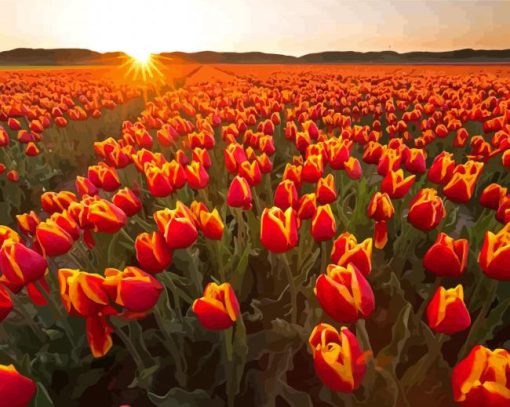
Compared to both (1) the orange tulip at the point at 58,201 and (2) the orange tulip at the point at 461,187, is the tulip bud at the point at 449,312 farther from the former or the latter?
(1) the orange tulip at the point at 58,201

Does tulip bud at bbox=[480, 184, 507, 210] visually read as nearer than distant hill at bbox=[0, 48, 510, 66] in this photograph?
Yes

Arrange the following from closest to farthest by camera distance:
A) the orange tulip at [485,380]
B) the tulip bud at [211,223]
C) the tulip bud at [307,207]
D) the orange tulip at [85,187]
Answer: the orange tulip at [485,380], the tulip bud at [211,223], the tulip bud at [307,207], the orange tulip at [85,187]

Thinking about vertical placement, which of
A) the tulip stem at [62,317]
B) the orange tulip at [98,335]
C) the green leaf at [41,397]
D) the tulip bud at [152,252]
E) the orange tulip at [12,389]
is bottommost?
the tulip stem at [62,317]

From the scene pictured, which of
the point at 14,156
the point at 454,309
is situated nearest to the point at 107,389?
the point at 454,309

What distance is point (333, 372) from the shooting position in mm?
1159

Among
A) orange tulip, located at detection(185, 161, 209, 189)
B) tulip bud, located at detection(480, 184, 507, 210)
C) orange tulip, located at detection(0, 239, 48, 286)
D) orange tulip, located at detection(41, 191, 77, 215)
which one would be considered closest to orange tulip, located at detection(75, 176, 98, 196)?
orange tulip, located at detection(41, 191, 77, 215)

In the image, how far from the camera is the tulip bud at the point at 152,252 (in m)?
1.77

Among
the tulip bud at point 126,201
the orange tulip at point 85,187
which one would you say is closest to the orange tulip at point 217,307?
the tulip bud at point 126,201

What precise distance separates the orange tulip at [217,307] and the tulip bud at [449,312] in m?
0.65

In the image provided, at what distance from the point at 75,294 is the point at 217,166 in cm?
349

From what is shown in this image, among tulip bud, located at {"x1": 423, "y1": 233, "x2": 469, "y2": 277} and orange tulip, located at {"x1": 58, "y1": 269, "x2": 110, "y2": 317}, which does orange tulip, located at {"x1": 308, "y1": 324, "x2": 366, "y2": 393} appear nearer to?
tulip bud, located at {"x1": 423, "y1": 233, "x2": 469, "y2": 277}

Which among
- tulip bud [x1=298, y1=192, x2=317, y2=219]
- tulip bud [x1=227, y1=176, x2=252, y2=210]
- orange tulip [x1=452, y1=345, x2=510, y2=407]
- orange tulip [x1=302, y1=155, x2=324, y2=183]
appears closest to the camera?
orange tulip [x1=452, y1=345, x2=510, y2=407]

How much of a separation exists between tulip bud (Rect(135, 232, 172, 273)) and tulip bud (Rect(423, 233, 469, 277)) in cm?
103

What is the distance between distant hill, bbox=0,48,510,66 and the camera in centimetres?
8401
